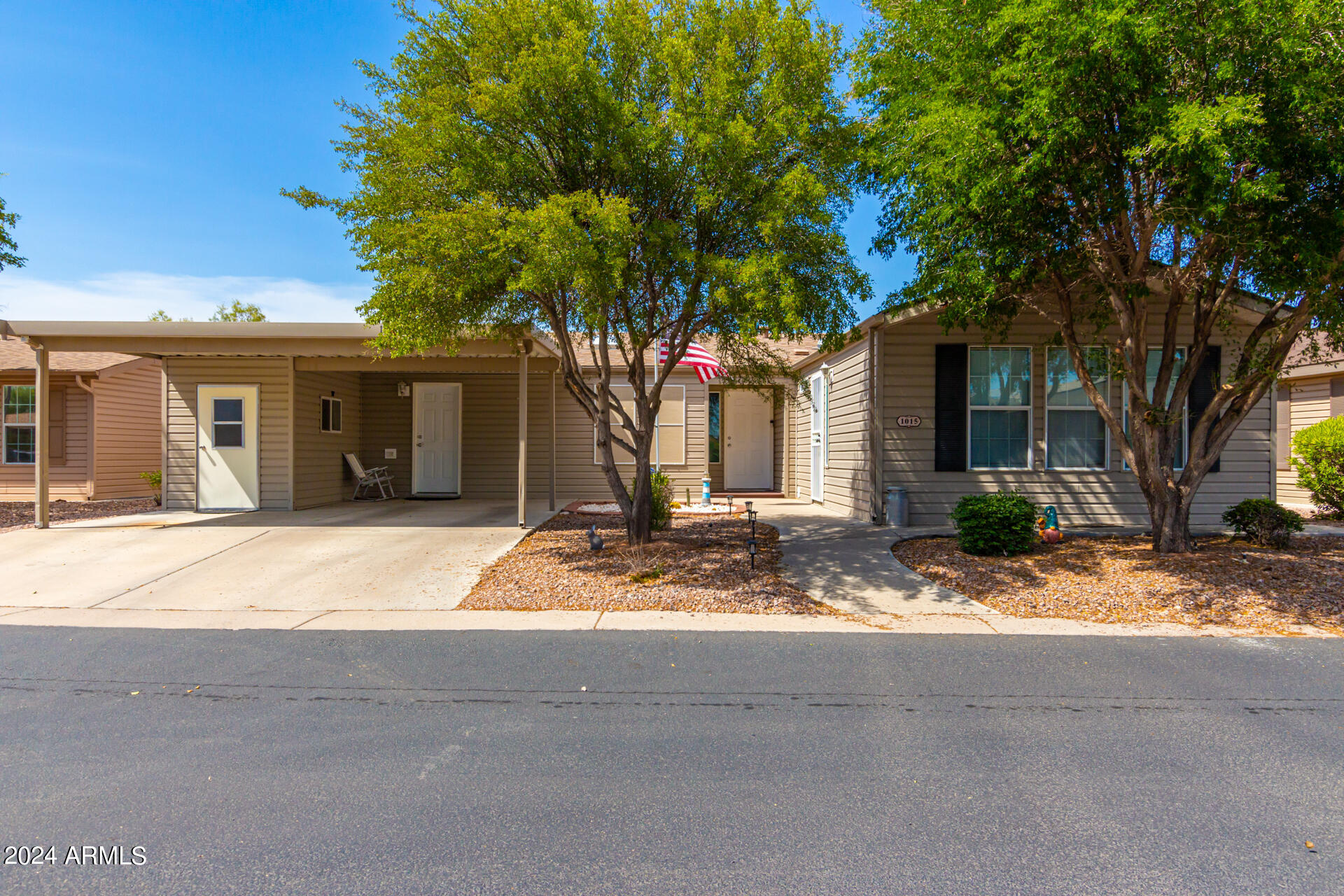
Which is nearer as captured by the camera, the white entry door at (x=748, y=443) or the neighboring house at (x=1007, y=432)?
the neighboring house at (x=1007, y=432)

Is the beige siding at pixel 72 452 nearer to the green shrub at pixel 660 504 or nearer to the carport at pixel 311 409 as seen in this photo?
the carport at pixel 311 409

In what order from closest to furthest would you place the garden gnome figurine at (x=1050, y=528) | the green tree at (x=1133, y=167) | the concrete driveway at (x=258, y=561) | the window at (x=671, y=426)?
the green tree at (x=1133, y=167)
the concrete driveway at (x=258, y=561)
the garden gnome figurine at (x=1050, y=528)
the window at (x=671, y=426)

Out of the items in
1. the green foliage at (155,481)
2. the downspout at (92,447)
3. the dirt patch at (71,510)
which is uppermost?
the downspout at (92,447)

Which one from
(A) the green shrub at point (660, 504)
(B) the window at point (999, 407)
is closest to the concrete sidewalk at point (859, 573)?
(A) the green shrub at point (660, 504)

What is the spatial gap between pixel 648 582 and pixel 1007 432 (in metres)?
5.99

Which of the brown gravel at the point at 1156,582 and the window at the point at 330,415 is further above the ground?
the window at the point at 330,415

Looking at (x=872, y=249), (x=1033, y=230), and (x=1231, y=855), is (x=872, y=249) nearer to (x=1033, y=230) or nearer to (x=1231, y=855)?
(x=1033, y=230)

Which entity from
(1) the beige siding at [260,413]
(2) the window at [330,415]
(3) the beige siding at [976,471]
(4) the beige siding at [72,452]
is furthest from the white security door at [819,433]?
(4) the beige siding at [72,452]

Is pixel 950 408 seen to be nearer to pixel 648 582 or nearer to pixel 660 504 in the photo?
pixel 660 504

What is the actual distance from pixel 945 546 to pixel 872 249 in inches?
141

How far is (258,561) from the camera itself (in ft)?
26.1

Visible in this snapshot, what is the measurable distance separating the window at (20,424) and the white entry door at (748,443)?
1409cm

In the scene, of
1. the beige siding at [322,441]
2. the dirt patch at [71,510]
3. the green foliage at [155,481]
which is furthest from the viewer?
the green foliage at [155,481]

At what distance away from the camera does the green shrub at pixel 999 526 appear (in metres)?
7.72
